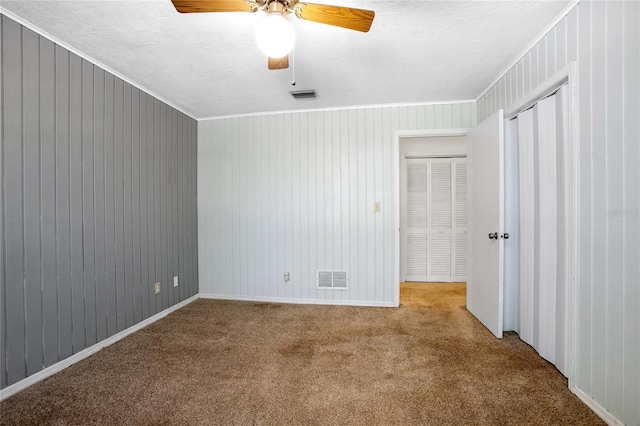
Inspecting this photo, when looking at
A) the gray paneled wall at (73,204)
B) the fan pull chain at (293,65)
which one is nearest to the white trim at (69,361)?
the gray paneled wall at (73,204)

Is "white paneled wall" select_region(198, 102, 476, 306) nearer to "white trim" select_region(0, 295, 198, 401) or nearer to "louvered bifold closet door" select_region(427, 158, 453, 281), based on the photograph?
"white trim" select_region(0, 295, 198, 401)

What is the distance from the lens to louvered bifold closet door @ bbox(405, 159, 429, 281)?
4.43m

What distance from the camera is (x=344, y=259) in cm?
344

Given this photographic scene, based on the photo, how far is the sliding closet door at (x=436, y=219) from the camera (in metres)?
4.40

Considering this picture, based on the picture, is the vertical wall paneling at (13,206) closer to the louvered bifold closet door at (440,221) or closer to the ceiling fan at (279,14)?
the ceiling fan at (279,14)

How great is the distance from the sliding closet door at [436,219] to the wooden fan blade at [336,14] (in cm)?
326

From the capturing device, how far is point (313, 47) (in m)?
2.12

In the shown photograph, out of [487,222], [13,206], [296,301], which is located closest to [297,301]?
[296,301]

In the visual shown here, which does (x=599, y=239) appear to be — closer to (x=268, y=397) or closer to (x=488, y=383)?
(x=488, y=383)

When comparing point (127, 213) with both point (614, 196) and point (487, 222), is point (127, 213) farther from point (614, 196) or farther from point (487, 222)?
point (614, 196)

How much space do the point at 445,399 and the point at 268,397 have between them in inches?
42.1

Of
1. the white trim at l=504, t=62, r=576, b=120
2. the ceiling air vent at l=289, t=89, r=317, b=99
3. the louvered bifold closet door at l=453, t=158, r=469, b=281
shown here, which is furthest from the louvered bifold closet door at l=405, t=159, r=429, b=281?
the ceiling air vent at l=289, t=89, r=317, b=99

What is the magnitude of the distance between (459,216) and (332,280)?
239 centimetres

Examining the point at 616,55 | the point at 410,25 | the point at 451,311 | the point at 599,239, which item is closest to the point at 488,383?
the point at 599,239
